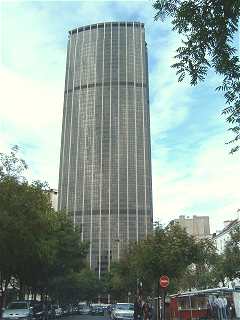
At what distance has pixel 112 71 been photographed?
167500 millimetres

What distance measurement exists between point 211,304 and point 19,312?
45.8ft

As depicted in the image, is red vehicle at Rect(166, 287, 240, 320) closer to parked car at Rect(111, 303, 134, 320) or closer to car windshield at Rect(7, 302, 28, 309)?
parked car at Rect(111, 303, 134, 320)

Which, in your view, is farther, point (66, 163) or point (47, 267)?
point (66, 163)

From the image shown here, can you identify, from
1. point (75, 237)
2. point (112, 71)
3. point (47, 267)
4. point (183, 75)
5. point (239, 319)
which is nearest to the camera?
point (183, 75)

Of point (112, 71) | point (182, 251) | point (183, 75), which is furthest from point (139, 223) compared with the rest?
point (183, 75)

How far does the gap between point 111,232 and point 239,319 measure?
379 ft

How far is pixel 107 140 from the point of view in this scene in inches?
6161

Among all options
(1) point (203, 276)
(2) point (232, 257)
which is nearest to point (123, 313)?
(2) point (232, 257)

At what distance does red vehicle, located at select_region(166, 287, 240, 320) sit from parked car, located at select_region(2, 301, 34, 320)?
10.3 m

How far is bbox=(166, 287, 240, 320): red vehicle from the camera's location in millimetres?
30219

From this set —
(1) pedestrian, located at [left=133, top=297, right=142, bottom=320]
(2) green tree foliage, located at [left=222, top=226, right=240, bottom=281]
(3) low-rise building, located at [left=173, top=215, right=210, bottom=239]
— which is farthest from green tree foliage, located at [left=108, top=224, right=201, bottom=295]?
(3) low-rise building, located at [left=173, top=215, right=210, bottom=239]

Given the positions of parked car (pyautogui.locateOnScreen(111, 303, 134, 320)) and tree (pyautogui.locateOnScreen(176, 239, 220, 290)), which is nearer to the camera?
parked car (pyautogui.locateOnScreen(111, 303, 134, 320))

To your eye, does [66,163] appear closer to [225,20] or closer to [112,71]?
[112,71]

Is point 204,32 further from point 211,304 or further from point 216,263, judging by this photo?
point 216,263
